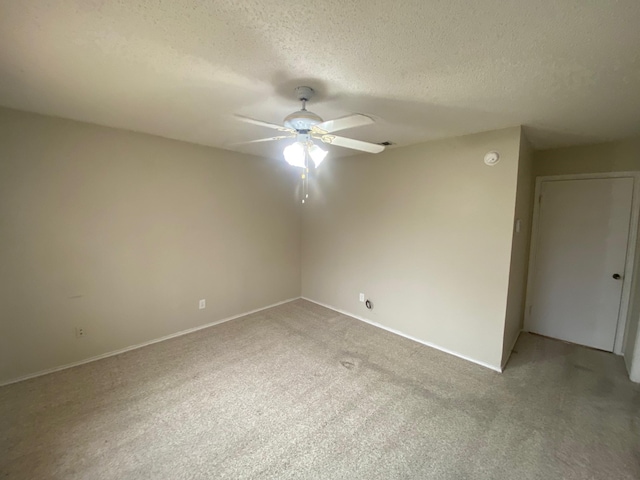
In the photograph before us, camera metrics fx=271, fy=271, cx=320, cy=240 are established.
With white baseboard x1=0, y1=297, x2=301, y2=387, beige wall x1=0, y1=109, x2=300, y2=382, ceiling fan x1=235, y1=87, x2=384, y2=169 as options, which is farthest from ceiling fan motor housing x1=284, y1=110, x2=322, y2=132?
white baseboard x1=0, y1=297, x2=301, y2=387

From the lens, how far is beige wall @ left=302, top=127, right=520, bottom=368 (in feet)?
8.66

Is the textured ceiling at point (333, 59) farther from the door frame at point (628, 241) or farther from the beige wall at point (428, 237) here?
the door frame at point (628, 241)

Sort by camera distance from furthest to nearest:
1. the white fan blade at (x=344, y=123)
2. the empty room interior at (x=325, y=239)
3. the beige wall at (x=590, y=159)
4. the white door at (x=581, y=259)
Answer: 1. the white door at (x=581, y=259)
2. the beige wall at (x=590, y=159)
3. the white fan blade at (x=344, y=123)
4. the empty room interior at (x=325, y=239)

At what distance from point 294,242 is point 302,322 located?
1.40m

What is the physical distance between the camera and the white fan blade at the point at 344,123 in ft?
5.16

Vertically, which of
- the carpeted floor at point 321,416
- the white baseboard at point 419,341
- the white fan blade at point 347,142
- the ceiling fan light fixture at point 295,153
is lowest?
the carpeted floor at point 321,416

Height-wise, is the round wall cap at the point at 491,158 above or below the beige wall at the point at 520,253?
above

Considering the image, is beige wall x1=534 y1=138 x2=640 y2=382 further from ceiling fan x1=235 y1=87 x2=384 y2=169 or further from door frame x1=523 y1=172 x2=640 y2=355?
ceiling fan x1=235 y1=87 x2=384 y2=169

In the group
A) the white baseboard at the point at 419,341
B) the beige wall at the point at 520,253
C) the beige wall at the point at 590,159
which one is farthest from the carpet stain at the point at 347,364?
the beige wall at the point at 590,159

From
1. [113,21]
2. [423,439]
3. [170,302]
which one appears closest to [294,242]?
[170,302]

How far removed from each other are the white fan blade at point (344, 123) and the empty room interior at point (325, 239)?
2cm

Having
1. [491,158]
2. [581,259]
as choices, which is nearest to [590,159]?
[581,259]

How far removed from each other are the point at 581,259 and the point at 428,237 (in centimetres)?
188

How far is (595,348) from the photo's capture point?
3.16 m
